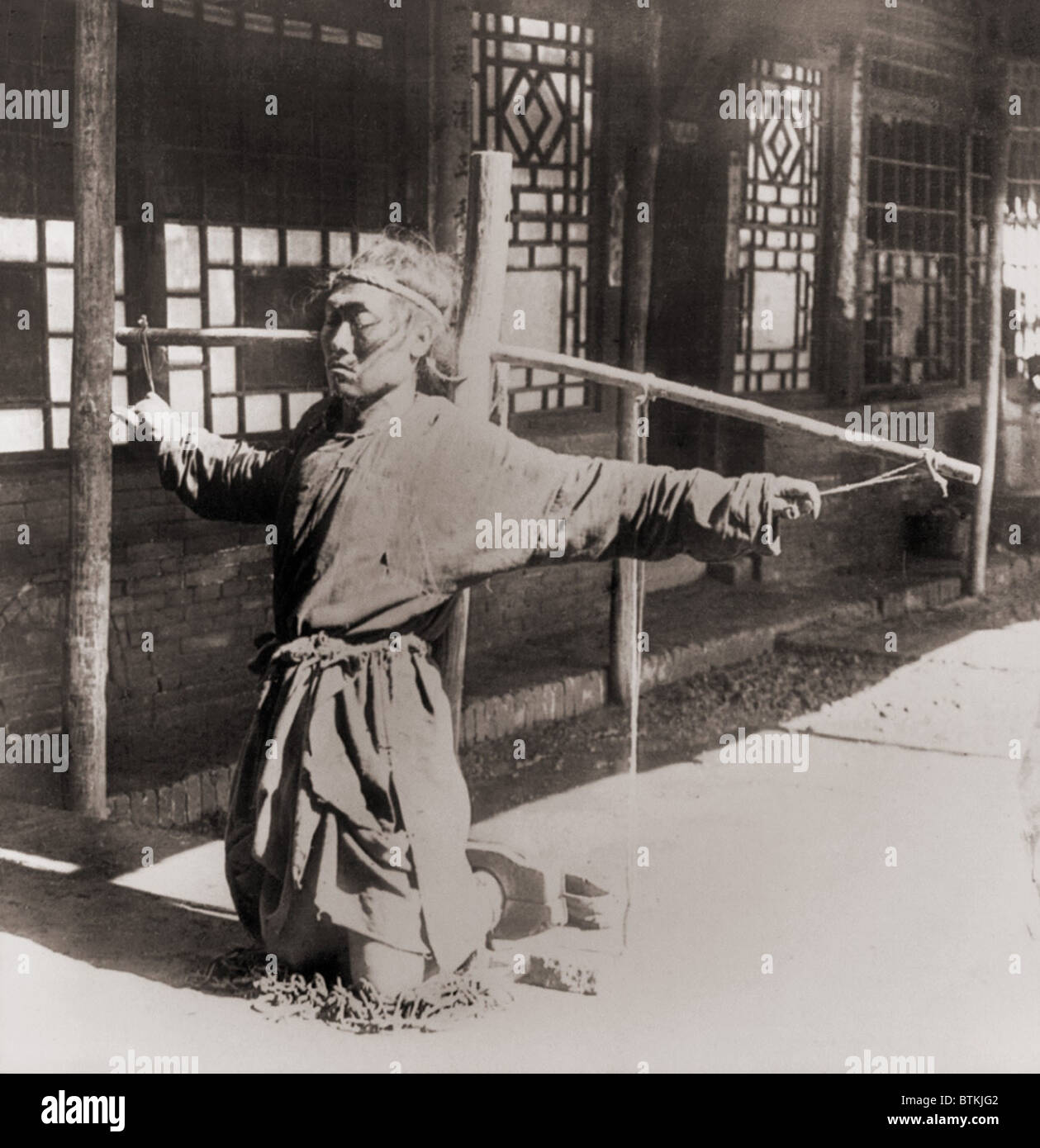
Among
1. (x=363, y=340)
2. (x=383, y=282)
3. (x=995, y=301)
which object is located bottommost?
(x=363, y=340)

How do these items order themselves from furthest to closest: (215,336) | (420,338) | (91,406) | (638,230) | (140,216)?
(638,230), (140,216), (91,406), (215,336), (420,338)

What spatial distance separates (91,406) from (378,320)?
5.54 ft

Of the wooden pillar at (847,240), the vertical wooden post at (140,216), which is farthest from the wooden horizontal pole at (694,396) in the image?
the wooden pillar at (847,240)

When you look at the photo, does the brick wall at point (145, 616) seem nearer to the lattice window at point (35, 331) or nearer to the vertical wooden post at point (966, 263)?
the lattice window at point (35, 331)

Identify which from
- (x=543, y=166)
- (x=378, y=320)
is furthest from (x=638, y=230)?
(x=378, y=320)

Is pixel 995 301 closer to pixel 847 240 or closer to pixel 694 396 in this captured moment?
pixel 847 240

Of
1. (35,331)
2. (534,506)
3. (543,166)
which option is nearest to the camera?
(534,506)

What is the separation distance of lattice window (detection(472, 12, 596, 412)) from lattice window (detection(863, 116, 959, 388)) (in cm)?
311

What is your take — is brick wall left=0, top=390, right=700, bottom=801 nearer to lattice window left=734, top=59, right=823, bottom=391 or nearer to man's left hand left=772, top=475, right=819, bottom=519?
man's left hand left=772, top=475, right=819, bottom=519

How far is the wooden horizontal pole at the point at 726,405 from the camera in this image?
4.22m

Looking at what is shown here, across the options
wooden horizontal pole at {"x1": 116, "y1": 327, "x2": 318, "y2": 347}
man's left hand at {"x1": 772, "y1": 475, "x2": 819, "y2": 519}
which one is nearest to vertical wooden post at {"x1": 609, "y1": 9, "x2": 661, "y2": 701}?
wooden horizontal pole at {"x1": 116, "y1": 327, "x2": 318, "y2": 347}

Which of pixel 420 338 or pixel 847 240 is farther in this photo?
pixel 847 240

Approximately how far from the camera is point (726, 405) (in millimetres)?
4398

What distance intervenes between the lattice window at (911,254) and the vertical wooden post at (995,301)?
3.70ft
